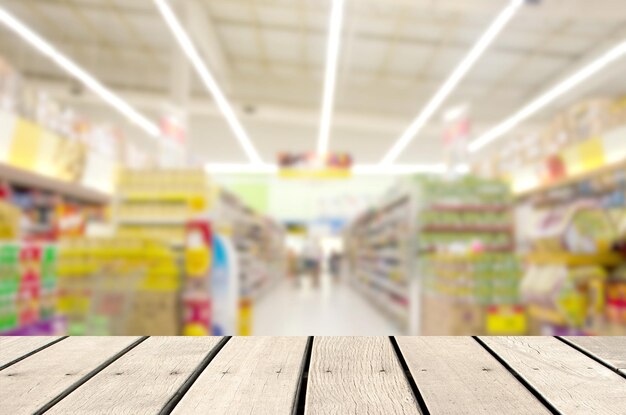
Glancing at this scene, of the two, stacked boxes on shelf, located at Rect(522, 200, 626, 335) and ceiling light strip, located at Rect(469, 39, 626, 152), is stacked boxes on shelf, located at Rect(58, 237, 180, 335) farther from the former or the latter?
ceiling light strip, located at Rect(469, 39, 626, 152)

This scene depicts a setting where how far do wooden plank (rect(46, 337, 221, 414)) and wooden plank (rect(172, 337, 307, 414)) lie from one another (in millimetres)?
46

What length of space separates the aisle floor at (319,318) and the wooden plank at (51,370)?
13.0 feet

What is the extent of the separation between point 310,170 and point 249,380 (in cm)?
1393

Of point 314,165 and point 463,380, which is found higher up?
point 314,165

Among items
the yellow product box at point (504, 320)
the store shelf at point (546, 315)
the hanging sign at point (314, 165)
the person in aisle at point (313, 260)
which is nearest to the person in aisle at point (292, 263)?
the hanging sign at point (314, 165)

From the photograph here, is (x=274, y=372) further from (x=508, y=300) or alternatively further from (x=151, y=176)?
(x=151, y=176)

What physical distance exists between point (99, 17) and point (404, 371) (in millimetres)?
11735

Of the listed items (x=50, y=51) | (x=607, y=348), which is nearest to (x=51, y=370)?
(x=607, y=348)

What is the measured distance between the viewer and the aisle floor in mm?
5492

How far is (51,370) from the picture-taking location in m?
1.01

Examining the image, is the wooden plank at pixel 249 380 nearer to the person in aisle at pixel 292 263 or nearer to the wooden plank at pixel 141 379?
the wooden plank at pixel 141 379

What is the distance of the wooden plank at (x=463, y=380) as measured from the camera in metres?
0.81

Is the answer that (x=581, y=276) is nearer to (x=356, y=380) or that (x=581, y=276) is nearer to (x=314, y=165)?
(x=356, y=380)

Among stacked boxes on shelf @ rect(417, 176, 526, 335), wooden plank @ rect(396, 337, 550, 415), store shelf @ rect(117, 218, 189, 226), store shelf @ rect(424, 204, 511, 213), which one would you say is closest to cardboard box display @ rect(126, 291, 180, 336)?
store shelf @ rect(117, 218, 189, 226)
